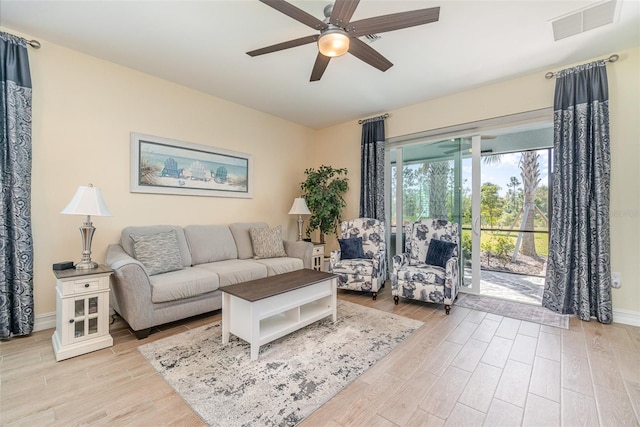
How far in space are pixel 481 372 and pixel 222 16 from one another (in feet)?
11.3

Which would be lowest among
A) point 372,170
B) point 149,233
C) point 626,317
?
point 626,317

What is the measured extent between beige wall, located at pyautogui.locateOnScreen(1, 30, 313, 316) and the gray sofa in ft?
0.94

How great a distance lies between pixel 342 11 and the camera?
67.8 inches

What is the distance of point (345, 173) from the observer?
488cm

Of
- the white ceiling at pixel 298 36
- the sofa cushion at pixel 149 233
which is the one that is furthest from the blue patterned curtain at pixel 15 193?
the sofa cushion at pixel 149 233

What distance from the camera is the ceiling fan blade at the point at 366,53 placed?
6.72 ft

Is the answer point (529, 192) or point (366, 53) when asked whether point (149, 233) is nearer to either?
point (366, 53)

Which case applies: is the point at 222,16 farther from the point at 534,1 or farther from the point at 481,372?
the point at 481,372

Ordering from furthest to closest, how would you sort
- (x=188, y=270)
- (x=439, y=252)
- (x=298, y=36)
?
(x=439, y=252) → (x=188, y=270) → (x=298, y=36)

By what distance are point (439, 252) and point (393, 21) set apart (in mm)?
2645

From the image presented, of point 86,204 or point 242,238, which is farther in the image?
point 242,238

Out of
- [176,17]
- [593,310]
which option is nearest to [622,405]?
[593,310]

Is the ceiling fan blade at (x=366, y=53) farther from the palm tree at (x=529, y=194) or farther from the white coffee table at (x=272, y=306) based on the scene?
the palm tree at (x=529, y=194)

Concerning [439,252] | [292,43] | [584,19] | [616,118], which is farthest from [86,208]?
[616,118]
